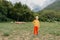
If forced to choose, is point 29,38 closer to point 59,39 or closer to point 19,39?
point 19,39

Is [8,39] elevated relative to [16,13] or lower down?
lower down

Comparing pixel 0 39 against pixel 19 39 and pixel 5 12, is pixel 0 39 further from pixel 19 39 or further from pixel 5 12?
pixel 5 12

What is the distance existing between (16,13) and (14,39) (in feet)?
66.6

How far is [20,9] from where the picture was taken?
3731 cm

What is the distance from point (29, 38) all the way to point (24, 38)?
345 mm

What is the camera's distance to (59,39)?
15695 millimetres

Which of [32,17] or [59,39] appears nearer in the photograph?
[59,39]

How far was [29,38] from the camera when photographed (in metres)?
15.9

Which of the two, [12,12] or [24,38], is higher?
[12,12]

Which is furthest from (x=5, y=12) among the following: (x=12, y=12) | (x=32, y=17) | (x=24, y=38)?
(x=24, y=38)

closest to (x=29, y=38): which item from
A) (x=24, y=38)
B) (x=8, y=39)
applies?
(x=24, y=38)

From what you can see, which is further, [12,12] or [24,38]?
[12,12]

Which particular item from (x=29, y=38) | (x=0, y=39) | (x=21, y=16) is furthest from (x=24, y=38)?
(x=21, y=16)

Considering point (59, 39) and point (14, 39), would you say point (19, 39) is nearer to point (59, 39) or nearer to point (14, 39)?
point (14, 39)
